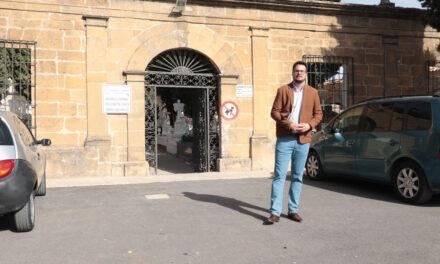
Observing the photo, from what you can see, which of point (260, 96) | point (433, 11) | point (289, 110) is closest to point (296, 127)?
point (289, 110)

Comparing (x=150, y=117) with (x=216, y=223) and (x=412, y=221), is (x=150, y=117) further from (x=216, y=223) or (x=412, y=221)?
(x=412, y=221)

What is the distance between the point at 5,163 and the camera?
5.49 meters

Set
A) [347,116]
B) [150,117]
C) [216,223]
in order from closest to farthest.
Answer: [216,223], [347,116], [150,117]

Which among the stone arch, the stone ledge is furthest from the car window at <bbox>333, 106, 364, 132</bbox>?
the stone arch

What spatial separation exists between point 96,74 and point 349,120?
561 centimetres

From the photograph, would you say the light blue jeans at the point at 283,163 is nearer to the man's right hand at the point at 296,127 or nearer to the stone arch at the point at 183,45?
the man's right hand at the point at 296,127

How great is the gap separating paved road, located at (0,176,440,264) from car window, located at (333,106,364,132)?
3.93 ft

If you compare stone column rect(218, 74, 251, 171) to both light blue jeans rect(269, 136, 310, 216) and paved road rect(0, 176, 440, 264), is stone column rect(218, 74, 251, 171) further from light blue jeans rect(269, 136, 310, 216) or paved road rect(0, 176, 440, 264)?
light blue jeans rect(269, 136, 310, 216)

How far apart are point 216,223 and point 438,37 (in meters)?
11.2

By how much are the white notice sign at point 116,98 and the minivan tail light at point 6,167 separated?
6.00 metres

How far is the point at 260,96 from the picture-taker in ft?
41.9

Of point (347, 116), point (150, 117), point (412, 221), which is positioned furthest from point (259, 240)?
point (150, 117)

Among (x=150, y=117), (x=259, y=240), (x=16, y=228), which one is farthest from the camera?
(x=150, y=117)

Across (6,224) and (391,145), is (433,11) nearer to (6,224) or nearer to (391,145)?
(391,145)
